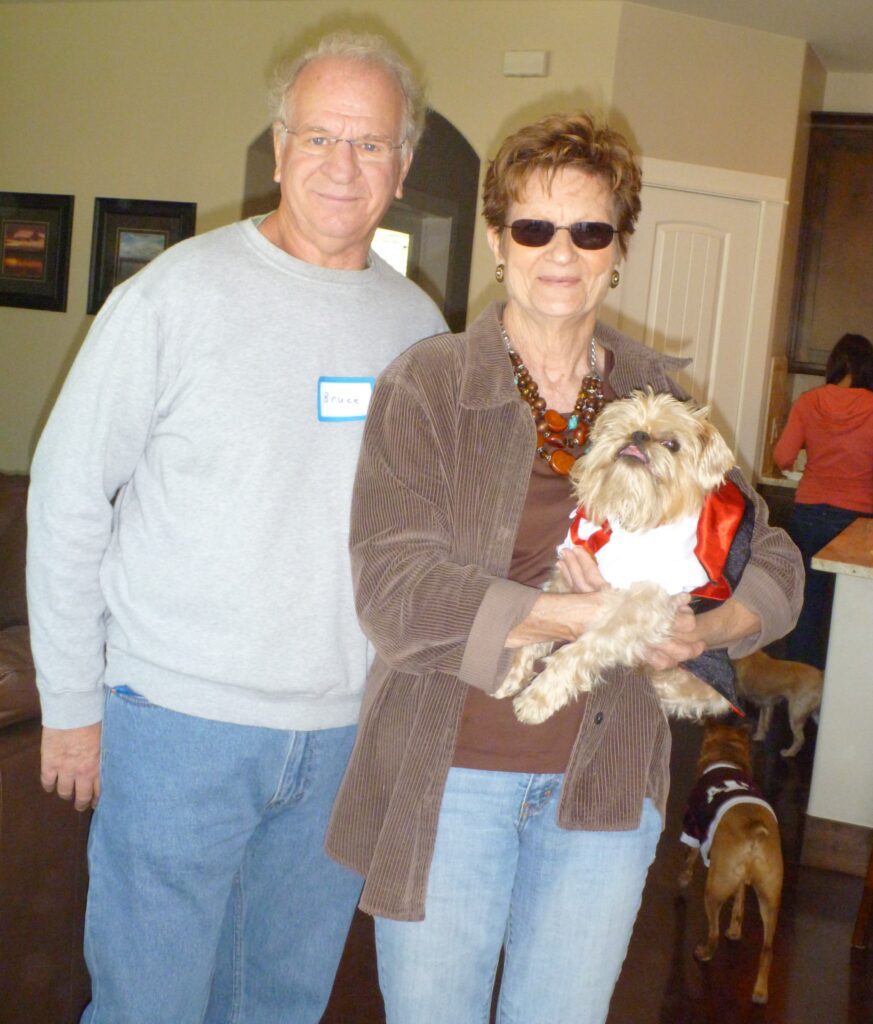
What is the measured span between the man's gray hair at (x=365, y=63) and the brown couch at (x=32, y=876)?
122 cm

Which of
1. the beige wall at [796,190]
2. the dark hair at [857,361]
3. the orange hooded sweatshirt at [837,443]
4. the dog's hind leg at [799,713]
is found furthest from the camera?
the beige wall at [796,190]

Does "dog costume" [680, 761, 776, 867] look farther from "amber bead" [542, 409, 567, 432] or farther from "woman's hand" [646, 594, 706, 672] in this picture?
"amber bead" [542, 409, 567, 432]

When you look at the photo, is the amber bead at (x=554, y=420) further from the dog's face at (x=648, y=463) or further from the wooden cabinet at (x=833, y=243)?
the wooden cabinet at (x=833, y=243)

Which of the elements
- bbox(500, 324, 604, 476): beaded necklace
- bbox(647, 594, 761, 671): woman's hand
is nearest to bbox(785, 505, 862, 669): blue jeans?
bbox(647, 594, 761, 671): woman's hand

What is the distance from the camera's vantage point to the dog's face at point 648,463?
148 centimetres

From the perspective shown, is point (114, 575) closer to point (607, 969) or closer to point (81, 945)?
point (607, 969)

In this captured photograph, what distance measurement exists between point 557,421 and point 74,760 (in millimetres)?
883

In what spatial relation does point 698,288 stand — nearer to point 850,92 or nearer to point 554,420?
point 850,92

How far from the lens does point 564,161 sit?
4.82 feet

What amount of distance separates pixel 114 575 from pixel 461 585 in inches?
21.8

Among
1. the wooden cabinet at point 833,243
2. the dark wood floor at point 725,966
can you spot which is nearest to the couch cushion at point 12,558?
the dark wood floor at point 725,966

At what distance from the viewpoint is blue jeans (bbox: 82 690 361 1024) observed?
1.52 metres

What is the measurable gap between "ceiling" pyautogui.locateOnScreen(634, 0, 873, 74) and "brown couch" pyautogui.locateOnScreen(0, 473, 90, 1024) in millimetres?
4345

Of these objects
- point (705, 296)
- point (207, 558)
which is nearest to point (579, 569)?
point (207, 558)
